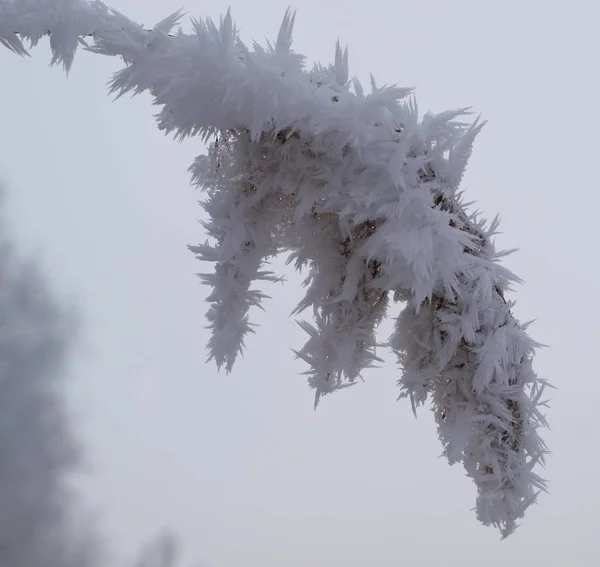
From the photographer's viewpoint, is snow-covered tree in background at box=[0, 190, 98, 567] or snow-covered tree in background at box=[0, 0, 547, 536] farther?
snow-covered tree in background at box=[0, 190, 98, 567]

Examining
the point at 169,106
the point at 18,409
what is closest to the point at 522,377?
the point at 169,106

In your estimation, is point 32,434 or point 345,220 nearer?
point 345,220

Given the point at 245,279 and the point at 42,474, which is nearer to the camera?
the point at 245,279

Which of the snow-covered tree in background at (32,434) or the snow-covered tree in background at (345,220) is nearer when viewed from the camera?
the snow-covered tree in background at (345,220)

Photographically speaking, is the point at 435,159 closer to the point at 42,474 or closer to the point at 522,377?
the point at 522,377

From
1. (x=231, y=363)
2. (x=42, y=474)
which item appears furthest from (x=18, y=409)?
(x=231, y=363)

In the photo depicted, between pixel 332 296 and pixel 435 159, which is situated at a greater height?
pixel 435 159

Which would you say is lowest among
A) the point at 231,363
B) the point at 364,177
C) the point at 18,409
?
the point at 231,363
